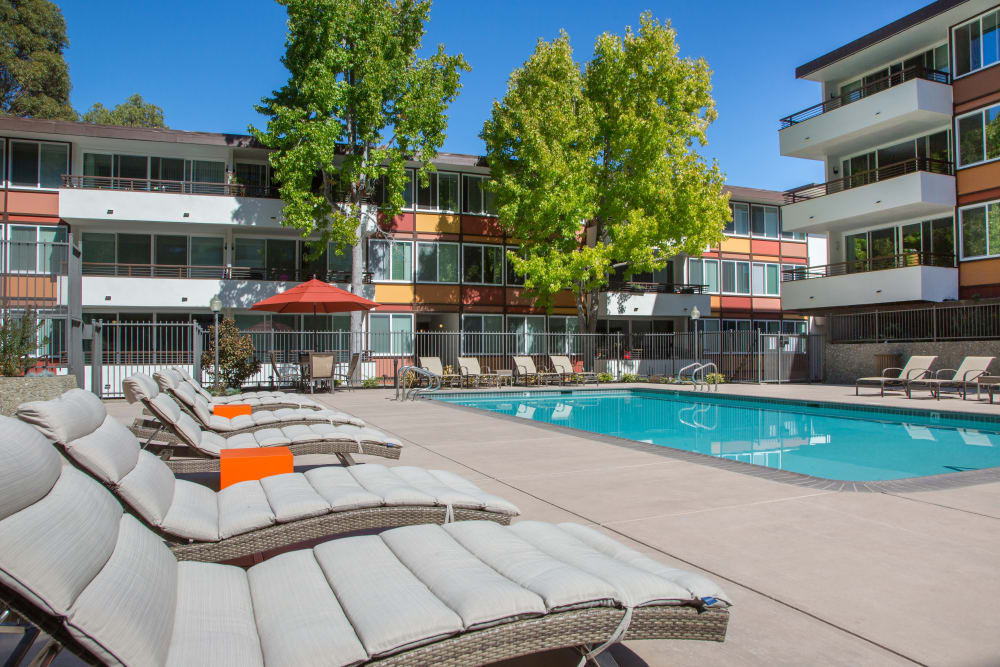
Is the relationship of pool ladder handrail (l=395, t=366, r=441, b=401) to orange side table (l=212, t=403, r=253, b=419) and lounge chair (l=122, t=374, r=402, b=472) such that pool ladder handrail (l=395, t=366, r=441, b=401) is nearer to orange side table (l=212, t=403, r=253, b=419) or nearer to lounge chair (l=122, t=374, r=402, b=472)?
Result: orange side table (l=212, t=403, r=253, b=419)

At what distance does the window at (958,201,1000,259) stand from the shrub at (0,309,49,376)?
22800mm

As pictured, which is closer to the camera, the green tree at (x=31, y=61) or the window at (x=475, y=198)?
the window at (x=475, y=198)

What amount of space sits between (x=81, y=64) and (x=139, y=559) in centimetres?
4377

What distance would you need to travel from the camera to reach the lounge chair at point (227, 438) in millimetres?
4766

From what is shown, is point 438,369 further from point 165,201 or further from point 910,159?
point 910,159

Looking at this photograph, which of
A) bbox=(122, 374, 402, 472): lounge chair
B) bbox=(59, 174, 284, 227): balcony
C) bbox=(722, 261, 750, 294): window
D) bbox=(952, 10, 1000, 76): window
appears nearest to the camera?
bbox=(122, 374, 402, 472): lounge chair

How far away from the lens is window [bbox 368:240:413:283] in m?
24.7

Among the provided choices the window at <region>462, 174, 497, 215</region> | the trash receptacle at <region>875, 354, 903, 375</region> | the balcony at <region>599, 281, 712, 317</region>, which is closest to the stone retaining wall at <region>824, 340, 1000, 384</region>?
the trash receptacle at <region>875, 354, 903, 375</region>

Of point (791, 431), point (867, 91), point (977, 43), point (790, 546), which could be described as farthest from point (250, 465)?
point (867, 91)

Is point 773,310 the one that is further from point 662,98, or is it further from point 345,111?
point 345,111

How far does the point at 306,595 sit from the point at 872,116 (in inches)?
939

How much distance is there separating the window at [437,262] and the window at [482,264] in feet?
1.39

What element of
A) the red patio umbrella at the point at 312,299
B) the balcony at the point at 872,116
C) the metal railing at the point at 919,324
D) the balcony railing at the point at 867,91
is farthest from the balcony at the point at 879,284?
the red patio umbrella at the point at 312,299

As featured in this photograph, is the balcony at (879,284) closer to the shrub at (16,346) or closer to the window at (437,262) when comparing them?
the window at (437,262)
